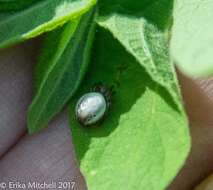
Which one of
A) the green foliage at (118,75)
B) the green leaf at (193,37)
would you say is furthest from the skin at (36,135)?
the green leaf at (193,37)

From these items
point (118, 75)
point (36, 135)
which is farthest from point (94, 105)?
point (36, 135)

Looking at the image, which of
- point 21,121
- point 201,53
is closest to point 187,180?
point 21,121

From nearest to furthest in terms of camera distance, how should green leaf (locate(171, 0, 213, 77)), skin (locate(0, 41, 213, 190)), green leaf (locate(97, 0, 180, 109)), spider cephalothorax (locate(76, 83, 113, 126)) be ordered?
green leaf (locate(171, 0, 213, 77)), green leaf (locate(97, 0, 180, 109)), spider cephalothorax (locate(76, 83, 113, 126)), skin (locate(0, 41, 213, 190))

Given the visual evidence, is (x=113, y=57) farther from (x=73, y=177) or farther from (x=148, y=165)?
(x=73, y=177)

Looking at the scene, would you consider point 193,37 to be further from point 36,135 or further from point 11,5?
point 36,135

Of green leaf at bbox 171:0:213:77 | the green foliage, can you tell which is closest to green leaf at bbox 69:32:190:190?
the green foliage

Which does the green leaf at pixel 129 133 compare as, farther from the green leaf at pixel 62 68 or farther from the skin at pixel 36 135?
the skin at pixel 36 135

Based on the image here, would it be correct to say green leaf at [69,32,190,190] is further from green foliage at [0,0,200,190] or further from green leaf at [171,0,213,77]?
green leaf at [171,0,213,77]
